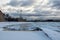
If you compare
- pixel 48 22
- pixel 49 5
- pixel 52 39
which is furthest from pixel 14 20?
pixel 52 39

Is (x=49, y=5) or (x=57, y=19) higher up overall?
(x=49, y=5)

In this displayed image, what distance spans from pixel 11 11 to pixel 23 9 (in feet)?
1.21

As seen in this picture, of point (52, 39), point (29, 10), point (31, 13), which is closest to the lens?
point (52, 39)

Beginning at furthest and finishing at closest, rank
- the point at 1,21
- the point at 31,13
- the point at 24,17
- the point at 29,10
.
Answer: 1. the point at 29,10
2. the point at 31,13
3. the point at 24,17
4. the point at 1,21

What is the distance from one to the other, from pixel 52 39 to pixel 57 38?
6cm

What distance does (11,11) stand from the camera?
302 centimetres

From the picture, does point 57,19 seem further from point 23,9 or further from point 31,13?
point 23,9

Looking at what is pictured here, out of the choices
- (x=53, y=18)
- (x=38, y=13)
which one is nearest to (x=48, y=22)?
(x=53, y=18)

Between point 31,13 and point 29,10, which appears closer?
point 31,13

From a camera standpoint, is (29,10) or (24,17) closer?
(24,17)

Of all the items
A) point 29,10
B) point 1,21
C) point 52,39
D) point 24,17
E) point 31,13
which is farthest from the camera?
point 29,10

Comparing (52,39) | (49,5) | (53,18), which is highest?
(49,5)

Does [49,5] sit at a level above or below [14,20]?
above

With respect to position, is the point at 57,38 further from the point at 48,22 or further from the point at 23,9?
the point at 23,9
